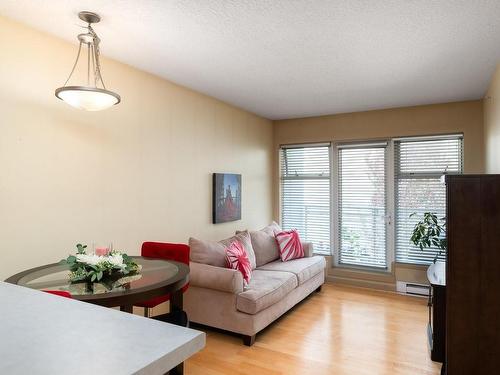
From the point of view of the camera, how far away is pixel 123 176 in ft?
10.4

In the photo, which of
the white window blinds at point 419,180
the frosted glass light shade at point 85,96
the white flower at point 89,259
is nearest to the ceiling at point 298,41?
the frosted glass light shade at point 85,96

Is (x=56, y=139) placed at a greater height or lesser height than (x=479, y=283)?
greater

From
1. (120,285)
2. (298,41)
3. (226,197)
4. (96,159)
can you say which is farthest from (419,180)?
(120,285)

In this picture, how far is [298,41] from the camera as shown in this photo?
2.67 meters

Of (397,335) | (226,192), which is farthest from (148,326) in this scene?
(226,192)

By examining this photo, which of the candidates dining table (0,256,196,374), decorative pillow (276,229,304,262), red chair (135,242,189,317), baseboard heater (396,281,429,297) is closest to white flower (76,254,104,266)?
dining table (0,256,196,374)

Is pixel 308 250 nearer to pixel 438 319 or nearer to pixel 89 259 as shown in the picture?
pixel 438 319

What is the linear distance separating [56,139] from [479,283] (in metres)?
3.21

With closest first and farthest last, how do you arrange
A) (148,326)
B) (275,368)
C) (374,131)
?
(148,326), (275,368), (374,131)

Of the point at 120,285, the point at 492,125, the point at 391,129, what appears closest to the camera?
the point at 120,285

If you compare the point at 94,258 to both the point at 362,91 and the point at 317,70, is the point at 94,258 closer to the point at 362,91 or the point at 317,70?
the point at 317,70

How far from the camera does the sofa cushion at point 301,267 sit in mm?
4137

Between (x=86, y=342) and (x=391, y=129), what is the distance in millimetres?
4968

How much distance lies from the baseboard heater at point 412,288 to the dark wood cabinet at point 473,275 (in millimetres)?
2570
